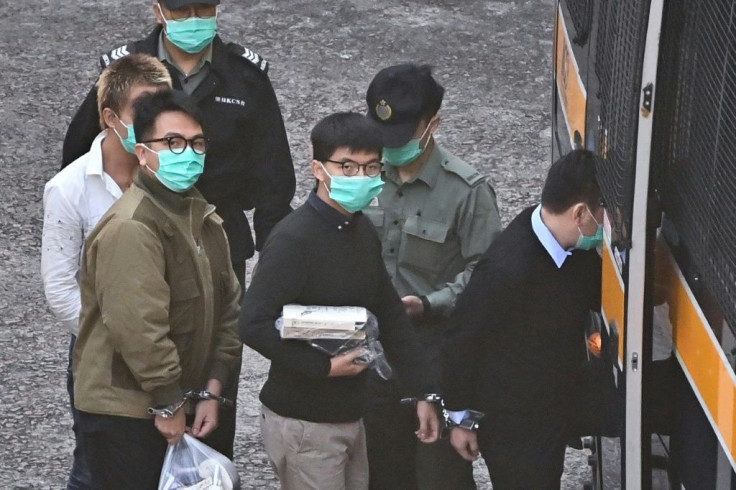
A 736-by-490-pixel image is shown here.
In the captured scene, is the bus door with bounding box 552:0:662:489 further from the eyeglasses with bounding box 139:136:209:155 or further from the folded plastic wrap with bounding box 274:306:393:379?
the eyeglasses with bounding box 139:136:209:155

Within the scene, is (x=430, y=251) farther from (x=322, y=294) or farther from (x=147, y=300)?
(x=147, y=300)

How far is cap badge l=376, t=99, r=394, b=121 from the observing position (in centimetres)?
415

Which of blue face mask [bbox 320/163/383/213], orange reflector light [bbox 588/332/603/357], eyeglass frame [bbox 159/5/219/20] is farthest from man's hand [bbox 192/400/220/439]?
eyeglass frame [bbox 159/5/219/20]

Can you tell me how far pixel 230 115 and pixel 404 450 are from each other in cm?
121

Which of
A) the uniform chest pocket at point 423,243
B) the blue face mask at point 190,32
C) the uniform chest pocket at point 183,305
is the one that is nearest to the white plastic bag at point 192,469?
the uniform chest pocket at point 183,305

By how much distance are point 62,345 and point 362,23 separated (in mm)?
4023

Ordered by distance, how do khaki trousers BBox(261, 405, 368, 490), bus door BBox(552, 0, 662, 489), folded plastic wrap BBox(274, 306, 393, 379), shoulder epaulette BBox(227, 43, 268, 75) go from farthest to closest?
1. shoulder epaulette BBox(227, 43, 268, 75)
2. khaki trousers BBox(261, 405, 368, 490)
3. folded plastic wrap BBox(274, 306, 393, 379)
4. bus door BBox(552, 0, 662, 489)

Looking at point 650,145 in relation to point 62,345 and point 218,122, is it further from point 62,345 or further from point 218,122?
point 62,345

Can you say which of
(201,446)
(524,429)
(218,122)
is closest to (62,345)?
(218,122)

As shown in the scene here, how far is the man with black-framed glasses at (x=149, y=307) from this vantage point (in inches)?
141

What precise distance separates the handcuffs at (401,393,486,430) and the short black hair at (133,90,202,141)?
3.29 feet

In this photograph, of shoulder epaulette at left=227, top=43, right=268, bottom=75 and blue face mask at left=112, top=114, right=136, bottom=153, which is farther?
shoulder epaulette at left=227, top=43, right=268, bottom=75

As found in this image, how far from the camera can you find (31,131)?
8039 mm

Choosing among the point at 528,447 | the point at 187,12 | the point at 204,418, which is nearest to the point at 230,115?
the point at 187,12
